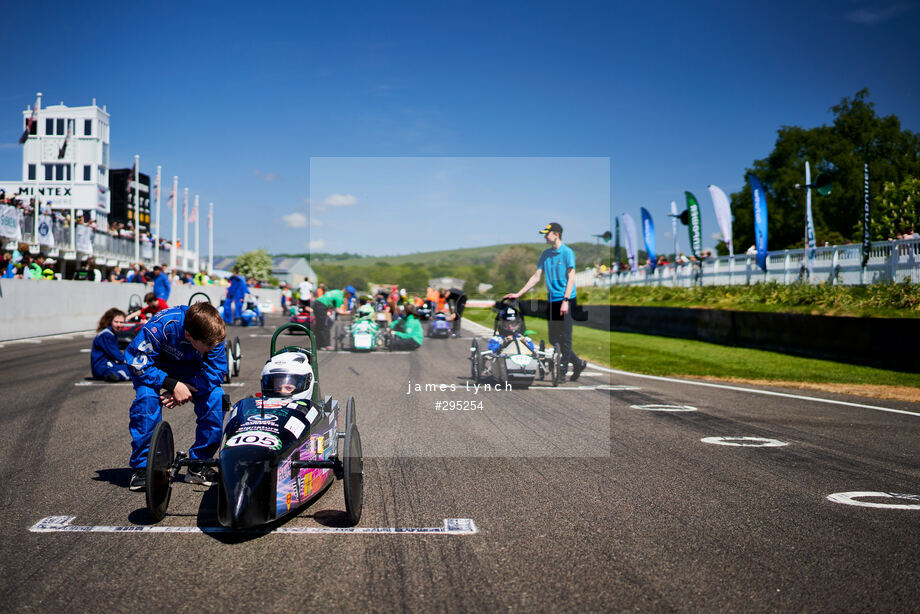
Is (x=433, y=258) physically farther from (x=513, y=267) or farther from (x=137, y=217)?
(x=137, y=217)

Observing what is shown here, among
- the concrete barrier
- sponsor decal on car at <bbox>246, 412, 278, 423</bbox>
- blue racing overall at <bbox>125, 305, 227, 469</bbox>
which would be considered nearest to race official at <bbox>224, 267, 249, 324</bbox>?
the concrete barrier

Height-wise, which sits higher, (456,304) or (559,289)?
(559,289)

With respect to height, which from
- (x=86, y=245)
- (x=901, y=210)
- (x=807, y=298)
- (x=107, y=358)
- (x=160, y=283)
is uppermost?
(x=901, y=210)

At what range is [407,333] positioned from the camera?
18.1 m

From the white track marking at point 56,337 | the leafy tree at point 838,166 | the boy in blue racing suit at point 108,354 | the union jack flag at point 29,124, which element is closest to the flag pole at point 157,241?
the union jack flag at point 29,124

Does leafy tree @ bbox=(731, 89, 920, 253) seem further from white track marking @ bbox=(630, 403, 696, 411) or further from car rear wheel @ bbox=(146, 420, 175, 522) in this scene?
car rear wheel @ bbox=(146, 420, 175, 522)

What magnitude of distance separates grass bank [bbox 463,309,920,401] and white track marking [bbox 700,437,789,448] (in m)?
4.31

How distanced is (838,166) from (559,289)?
179ft

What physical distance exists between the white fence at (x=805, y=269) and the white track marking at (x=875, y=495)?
5721 millimetres

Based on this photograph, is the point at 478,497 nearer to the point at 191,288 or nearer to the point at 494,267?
the point at 494,267

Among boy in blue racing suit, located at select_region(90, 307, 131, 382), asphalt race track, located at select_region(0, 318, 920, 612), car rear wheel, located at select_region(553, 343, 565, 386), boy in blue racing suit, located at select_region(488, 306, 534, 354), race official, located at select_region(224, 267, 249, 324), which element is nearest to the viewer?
asphalt race track, located at select_region(0, 318, 920, 612)

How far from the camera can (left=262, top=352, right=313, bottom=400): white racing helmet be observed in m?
5.05

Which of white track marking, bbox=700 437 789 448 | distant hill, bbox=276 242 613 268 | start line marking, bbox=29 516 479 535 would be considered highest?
distant hill, bbox=276 242 613 268

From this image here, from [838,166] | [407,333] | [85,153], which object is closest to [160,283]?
[407,333]
